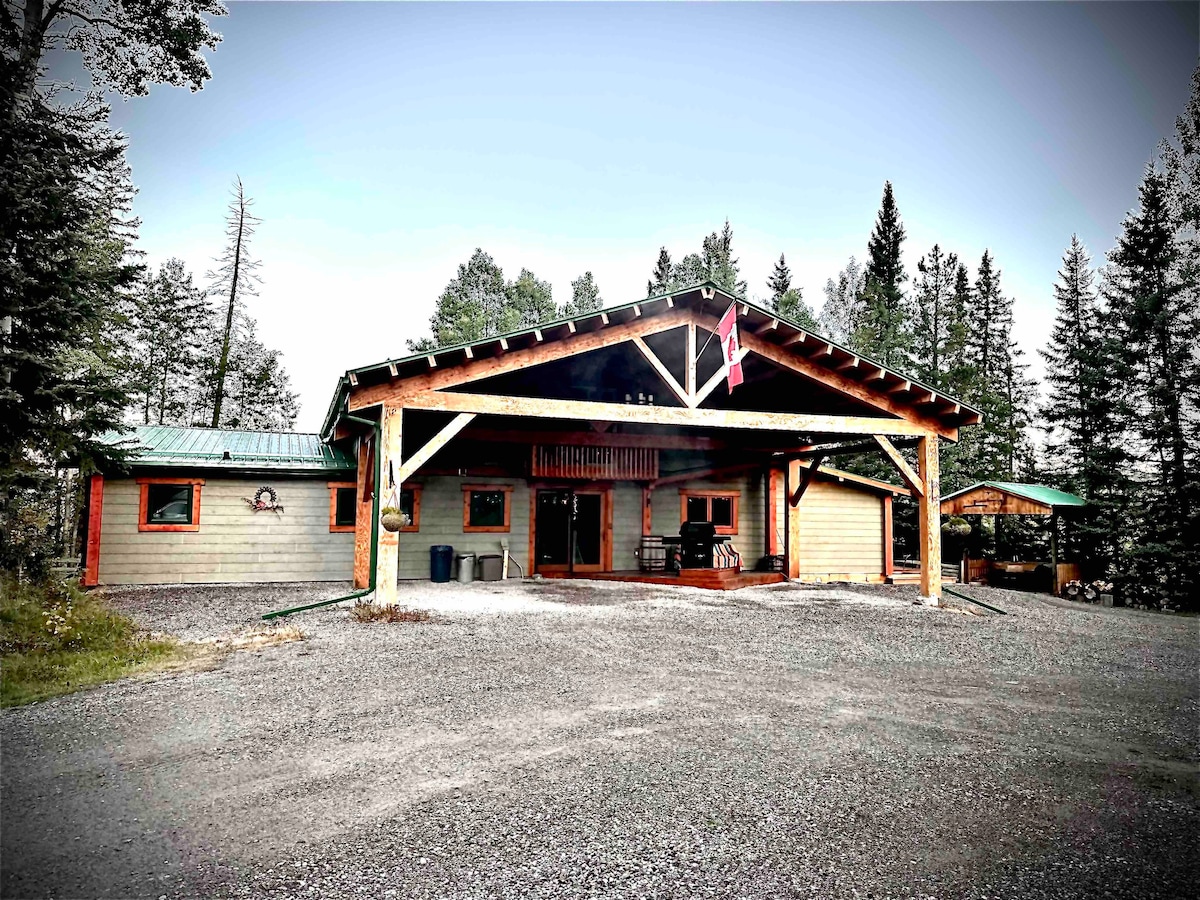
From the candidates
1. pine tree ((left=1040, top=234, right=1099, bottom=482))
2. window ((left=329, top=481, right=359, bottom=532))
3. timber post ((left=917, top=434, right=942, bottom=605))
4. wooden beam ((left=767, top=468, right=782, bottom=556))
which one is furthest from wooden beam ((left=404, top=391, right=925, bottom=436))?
pine tree ((left=1040, top=234, right=1099, bottom=482))

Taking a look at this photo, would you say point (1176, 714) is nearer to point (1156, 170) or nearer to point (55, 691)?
point (55, 691)

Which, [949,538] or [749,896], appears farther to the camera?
[949,538]

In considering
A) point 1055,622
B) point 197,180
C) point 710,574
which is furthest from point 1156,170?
point 197,180

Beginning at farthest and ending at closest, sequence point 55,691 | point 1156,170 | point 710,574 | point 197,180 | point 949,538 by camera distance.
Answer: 1. point 949,538
2. point 197,180
3. point 1156,170
4. point 710,574
5. point 55,691

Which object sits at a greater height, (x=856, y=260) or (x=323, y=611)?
(x=856, y=260)

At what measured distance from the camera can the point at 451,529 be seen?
14070 millimetres

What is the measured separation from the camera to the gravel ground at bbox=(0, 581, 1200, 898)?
263cm

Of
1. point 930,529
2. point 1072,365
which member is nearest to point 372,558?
point 930,529

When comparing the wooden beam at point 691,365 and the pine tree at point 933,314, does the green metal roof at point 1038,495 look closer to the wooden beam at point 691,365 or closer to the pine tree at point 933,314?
the pine tree at point 933,314

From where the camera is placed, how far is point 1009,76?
46.2 ft

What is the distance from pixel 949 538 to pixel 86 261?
2432cm

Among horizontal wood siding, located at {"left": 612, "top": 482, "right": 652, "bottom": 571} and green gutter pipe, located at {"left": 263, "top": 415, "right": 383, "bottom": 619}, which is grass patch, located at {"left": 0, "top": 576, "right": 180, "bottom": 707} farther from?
horizontal wood siding, located at {"left": 612, "top": 482, "right": 652, "bottom": 571}

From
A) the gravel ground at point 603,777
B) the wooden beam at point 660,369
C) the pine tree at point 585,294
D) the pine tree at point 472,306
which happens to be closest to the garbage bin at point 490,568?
the wooden beam at point 660,369

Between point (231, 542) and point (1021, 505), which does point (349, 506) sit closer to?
point (231, 542)
